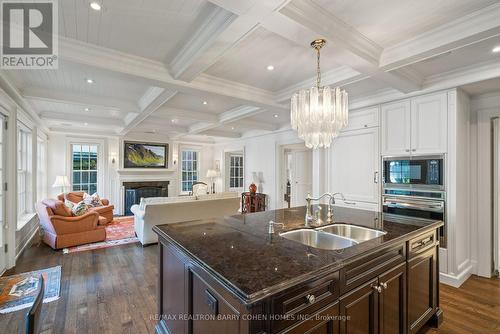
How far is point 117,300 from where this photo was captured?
2551 mm

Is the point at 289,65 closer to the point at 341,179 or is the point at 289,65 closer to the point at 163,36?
the point at 163,36

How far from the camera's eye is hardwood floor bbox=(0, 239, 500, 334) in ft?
7.09

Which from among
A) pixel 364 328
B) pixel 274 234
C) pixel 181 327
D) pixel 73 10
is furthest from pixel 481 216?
pixel 73 10

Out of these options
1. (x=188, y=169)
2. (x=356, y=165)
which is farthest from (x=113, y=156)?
(x=356, y=165)

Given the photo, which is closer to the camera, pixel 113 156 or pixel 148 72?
pixel 148 72

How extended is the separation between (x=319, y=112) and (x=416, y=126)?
78.5 inches

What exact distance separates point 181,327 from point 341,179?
3446 mm

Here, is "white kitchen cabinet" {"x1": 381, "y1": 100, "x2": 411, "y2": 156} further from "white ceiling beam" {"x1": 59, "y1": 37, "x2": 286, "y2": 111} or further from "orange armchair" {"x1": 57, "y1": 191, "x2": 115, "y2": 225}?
"orange armchair" {"x1": 57, "y1": 191, "x2": 115, "y2": 225}

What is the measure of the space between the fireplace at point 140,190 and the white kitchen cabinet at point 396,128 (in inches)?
268

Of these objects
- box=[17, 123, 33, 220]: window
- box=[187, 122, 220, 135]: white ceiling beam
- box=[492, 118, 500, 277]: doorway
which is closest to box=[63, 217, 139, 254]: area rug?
box=[17, 123, 33, 220]: window

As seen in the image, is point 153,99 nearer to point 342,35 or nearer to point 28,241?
point 342,35

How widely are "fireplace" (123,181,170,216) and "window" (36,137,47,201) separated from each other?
1902mm

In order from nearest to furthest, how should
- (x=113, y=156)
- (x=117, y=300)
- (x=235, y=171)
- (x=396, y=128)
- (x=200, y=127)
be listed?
(x=117, y=300) → (x=396, y=128) → (x=200, y=127) → (x=113, y=156) → (x=235, y=171)

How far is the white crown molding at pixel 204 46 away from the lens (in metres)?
1.85
